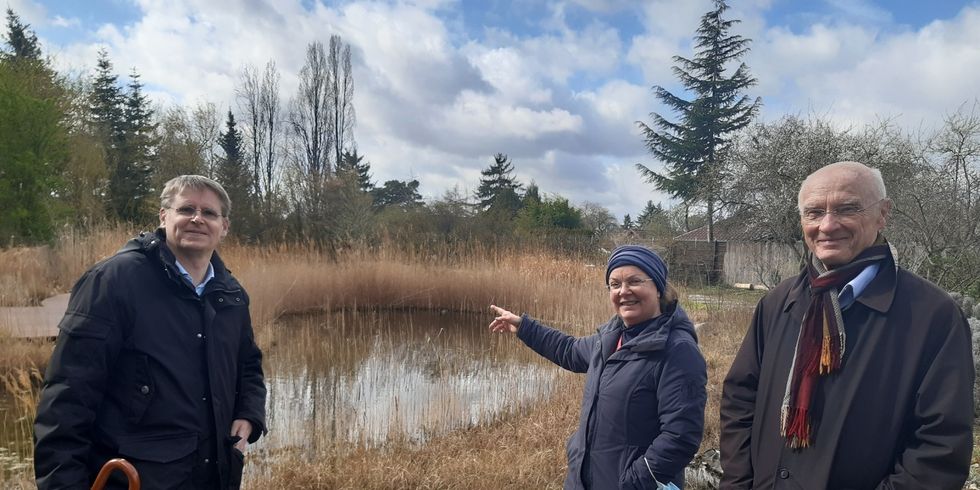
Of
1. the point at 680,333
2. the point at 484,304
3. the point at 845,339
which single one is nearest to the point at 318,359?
the point at 484,304

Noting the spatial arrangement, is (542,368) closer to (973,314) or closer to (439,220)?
(973,314)

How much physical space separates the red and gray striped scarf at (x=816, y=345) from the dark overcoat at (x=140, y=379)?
1599mm

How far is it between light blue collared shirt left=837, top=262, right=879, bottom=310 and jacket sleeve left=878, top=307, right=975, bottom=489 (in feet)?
0.55

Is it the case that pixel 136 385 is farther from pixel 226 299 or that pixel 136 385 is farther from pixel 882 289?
pixel 882 289

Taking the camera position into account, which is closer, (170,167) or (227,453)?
(227,453)

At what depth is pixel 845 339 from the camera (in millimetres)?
1434

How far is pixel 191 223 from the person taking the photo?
180cm

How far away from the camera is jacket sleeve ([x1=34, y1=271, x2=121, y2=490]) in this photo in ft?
4.82

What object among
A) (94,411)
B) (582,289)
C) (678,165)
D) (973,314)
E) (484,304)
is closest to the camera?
(94,411)

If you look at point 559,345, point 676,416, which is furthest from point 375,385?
point 676,416

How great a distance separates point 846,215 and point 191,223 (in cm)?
187

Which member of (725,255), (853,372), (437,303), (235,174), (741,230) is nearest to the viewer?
(853,372)

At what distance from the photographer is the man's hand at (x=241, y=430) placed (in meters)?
1.91

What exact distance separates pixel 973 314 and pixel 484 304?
20.9 feet
